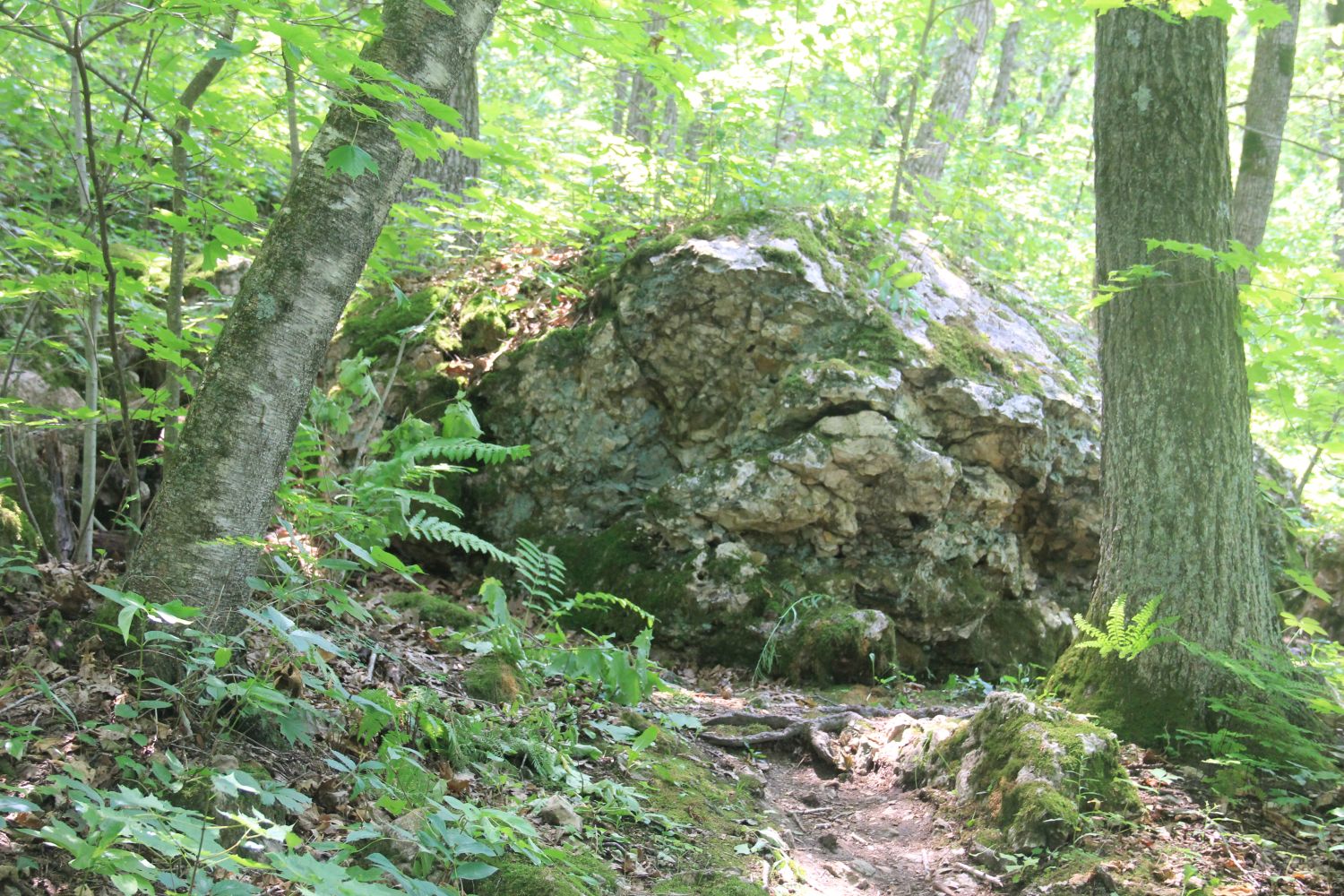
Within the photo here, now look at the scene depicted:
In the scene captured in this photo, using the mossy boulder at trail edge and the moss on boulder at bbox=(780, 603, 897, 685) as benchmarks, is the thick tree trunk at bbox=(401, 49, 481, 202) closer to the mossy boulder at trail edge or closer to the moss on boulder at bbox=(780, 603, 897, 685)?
the mossy boulder at trail edge

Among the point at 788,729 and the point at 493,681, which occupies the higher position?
the point at 493,681

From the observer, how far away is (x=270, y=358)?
9.57ft

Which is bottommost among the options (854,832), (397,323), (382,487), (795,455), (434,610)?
(854,832)

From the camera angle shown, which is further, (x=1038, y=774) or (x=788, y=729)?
(x=788, y=729)

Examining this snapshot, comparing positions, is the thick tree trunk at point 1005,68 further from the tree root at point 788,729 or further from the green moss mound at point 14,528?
the green moss mound at point 14,528

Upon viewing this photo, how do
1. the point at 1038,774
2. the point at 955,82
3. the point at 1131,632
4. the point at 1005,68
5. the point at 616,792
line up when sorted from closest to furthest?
the point at 616,792 < the point at 1038,774 < the point at 1131,632 < the point at 955,82 < the point at 1005,68

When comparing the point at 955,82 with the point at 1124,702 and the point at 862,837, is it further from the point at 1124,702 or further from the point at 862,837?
the point at 862,837

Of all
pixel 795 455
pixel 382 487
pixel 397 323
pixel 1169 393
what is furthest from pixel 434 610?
pixel 1169 393

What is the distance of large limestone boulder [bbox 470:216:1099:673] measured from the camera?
6246 mm

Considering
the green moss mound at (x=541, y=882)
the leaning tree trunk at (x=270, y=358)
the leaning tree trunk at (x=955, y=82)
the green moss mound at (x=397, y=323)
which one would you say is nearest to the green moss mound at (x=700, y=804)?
the green moss mound at (x=541, y=882)

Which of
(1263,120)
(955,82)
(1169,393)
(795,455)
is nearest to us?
(1169,393)

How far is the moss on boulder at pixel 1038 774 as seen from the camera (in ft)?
10.9

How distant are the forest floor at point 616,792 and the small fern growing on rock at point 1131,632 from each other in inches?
17.9

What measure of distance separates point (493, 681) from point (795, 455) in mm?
3029
